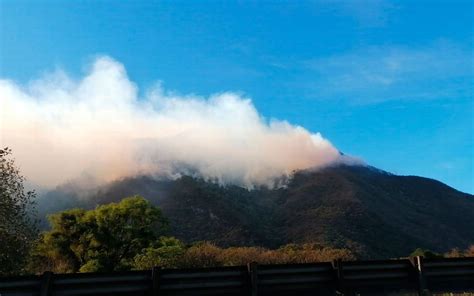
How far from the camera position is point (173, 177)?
579 feet

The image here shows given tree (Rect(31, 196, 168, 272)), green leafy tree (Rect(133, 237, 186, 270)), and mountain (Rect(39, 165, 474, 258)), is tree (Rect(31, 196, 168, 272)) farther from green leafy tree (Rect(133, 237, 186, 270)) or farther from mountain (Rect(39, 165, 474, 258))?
mountain (Rect(39, 165, 474, 258))

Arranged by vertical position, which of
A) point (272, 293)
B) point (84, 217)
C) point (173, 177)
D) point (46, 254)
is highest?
point (173, 177)

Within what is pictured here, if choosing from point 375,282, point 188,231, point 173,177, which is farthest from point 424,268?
point 173,177

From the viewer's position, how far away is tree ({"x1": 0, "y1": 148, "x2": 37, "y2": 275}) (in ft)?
85.7

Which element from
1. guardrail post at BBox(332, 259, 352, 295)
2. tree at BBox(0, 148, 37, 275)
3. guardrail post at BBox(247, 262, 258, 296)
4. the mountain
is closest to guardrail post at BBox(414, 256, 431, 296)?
guardrail post at BBox(332, 259, 352, 295)

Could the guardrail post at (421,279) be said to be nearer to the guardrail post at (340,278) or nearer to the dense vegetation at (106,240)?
the guardrail post at (340,278)

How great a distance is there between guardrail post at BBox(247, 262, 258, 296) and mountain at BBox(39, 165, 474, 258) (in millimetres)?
95132

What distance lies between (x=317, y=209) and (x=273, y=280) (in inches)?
5164

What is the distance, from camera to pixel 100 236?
53938 millimetres

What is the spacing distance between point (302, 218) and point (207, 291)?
417 ft

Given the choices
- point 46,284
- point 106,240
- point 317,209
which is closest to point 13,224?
point 46,284

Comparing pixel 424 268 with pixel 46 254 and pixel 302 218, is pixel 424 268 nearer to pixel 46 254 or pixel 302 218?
pixel 46 254

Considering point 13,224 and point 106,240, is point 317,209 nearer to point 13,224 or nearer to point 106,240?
point 106,240

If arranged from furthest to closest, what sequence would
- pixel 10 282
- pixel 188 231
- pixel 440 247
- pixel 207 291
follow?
1. pixel 440 247
2. pixel 188 231
3. pixel 207 291
4. pixel 10 282
